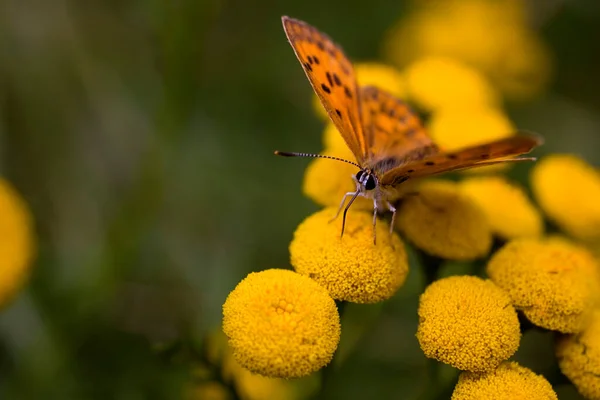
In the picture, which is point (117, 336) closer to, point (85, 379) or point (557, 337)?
point (85, 379)

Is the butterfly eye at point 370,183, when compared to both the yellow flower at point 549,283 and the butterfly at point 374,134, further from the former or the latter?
the yellow flower at point 549,283

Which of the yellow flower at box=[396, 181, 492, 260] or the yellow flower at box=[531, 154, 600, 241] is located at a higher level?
the yellow flower at box=[396, 181, 492, 260]

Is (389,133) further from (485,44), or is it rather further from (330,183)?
(485,44)

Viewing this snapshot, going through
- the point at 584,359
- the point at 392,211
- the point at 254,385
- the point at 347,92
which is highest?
the point at 347,92

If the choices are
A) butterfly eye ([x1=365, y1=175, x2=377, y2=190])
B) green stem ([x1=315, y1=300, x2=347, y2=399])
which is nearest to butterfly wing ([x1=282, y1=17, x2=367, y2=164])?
butterfly eye ([x1=365, y1=175, x2=377, y2=190])

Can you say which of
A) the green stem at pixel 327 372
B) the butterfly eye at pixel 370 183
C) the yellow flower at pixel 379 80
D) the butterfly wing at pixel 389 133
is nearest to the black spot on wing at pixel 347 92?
the butterfly wing at pixel 389 133

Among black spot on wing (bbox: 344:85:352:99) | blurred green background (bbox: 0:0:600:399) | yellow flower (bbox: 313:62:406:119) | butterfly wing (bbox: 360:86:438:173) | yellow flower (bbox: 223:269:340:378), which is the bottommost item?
blurred green background (bbox: 0:0:600:399)

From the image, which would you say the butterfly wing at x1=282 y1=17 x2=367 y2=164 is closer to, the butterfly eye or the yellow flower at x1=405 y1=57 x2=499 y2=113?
the butterfly eye

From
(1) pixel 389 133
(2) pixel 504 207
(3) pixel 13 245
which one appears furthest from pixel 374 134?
(3) pixel 13 245
